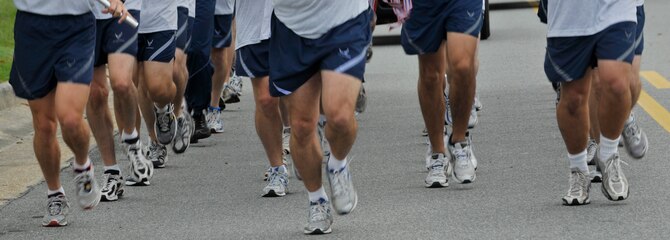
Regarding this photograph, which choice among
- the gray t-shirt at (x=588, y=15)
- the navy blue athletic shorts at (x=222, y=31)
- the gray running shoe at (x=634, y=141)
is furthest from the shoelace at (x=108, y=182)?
the navy blue athletic shorts at (x=222, y=31)

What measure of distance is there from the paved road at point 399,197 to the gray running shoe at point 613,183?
0.06m

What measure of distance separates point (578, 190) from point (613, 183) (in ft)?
0.62

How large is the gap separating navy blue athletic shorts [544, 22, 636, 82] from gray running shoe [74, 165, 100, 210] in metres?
2.37

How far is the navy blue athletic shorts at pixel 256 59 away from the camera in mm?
9719

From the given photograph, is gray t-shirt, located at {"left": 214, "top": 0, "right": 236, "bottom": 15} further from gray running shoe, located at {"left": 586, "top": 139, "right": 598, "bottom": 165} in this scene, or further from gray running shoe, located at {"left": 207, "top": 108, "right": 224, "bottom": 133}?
gray running shoe, located at {"left": 586, "top": 139, "right": 598, "bottom": 165}

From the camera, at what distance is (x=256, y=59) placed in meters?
9.73

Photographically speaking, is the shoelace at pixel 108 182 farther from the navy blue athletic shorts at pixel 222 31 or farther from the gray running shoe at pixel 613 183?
the navy blue athletic shorts at pixel 222 31

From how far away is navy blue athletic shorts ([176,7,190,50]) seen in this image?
11200 millimetres

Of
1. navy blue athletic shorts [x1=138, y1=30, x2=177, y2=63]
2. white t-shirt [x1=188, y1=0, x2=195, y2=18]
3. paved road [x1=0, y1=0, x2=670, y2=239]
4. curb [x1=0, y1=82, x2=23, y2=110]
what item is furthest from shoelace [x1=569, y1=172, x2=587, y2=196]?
curb [x1=0, y1=82, x2=23, y2=110]

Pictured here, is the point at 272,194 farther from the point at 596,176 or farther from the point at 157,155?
the point at 157,155

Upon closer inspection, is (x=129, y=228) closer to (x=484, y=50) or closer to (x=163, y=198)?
(x=163, y=198)

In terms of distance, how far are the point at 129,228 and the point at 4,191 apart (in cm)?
182

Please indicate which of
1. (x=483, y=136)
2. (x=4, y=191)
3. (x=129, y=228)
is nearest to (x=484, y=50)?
(x=483, y=136)

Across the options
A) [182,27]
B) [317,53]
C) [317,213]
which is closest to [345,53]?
[317,53]
